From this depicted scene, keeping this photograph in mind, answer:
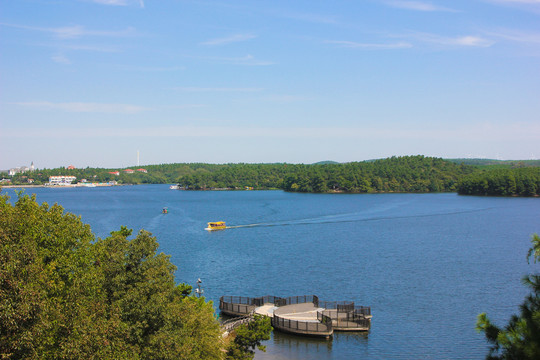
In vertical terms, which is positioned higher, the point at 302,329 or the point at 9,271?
the point at 9,271

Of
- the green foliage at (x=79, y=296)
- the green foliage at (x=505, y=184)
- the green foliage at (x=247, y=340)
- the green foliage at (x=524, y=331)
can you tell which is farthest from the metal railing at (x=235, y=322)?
the green foliage at (x=505, y=184)

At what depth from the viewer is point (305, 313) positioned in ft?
124

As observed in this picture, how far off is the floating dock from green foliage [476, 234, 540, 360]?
23.5 meters

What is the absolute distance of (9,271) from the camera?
492 inches

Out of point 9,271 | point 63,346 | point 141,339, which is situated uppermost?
point 9,271

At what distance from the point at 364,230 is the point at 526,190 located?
111011 mm

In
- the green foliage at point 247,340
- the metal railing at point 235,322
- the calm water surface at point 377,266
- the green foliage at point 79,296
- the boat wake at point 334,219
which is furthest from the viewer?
the boat wake at point 334,219

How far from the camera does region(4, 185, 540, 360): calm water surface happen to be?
34.9 m

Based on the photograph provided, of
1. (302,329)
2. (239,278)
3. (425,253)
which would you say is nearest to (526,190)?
(425,253)

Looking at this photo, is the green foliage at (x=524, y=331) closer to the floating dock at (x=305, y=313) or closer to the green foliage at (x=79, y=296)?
the green foliage at (x=79, y=296)

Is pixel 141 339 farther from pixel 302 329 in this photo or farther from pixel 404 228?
pixel 404 228

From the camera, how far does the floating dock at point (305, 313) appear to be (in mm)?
34938

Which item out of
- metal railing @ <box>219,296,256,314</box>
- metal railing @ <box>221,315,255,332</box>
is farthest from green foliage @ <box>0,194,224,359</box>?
metal railing @ <box>219,296,256,314</box>

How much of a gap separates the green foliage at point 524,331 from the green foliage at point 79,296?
10662 millimetres
